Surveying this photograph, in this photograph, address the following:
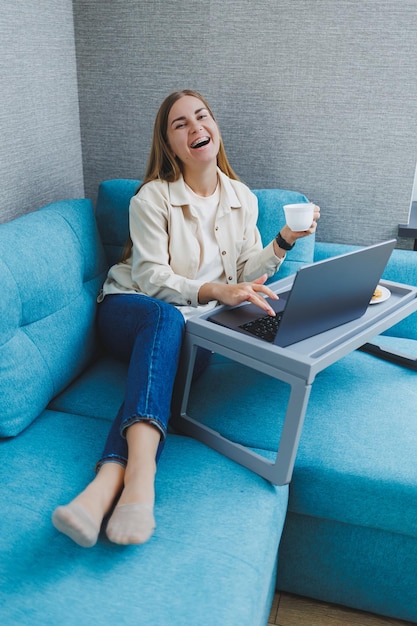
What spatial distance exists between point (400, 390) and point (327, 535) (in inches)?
18.4

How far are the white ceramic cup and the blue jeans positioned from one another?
0.39m

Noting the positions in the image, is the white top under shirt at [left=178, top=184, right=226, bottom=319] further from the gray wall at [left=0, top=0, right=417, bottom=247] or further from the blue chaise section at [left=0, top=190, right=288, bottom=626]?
the gray wall at [left=0, top=0, right=417, bottom=247]

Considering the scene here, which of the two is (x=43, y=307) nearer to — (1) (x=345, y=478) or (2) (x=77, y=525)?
(2) (x=77, y=525)

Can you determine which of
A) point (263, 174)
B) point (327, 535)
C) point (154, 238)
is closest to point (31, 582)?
point (327, 535)

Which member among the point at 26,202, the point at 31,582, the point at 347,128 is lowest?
the point at 31,582

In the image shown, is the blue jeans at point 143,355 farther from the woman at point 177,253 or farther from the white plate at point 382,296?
the white plate at point 382,296

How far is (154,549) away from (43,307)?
75 cm

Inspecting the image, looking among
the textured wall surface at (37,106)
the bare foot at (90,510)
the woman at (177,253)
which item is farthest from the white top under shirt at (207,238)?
the bare foot at (90,510)

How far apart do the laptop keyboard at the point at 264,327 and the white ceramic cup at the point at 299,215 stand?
0.79 feet

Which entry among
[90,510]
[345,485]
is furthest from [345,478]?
[90,510]

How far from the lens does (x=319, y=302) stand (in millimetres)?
1335

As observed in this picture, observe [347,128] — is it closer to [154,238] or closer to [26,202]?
[154,238]

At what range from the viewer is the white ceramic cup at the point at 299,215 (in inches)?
57.1

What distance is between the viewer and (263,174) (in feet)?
7.62
